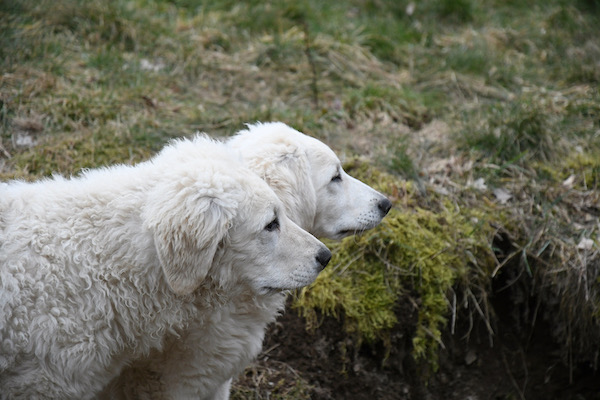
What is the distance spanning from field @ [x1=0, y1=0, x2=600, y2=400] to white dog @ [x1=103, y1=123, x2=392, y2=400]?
911 mm

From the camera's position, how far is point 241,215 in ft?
9.70

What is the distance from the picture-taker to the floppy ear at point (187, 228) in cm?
280

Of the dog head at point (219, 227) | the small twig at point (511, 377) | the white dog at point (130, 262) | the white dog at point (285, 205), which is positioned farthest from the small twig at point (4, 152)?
the small twig at point (511, 377)

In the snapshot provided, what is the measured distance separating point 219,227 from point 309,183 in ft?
2.96

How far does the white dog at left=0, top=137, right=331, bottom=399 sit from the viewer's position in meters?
2.81

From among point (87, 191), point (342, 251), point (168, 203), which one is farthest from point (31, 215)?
point (342, 251)

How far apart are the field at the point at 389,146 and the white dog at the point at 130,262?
1383mm

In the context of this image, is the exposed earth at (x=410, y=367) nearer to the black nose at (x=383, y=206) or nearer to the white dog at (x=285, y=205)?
the white dog at (x=285, y=205)

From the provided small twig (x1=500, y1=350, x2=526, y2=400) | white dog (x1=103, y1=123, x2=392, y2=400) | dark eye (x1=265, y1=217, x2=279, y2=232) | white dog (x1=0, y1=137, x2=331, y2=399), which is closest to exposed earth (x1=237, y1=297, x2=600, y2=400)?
small twig (x1=500, y1=350, x2=526, y2=400)

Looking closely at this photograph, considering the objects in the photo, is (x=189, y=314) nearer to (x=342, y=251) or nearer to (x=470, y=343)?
(x=342, y=251)

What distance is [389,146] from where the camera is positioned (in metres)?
5.76

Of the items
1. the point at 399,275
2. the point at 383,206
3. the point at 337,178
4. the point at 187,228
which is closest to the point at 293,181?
the point at 337,178

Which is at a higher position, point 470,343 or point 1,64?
point 1,64

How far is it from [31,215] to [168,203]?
0.65m
